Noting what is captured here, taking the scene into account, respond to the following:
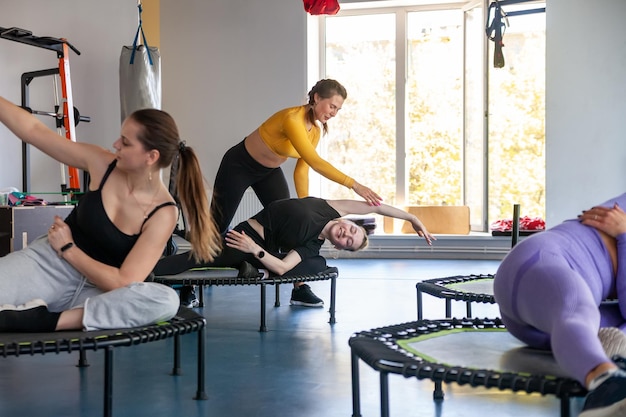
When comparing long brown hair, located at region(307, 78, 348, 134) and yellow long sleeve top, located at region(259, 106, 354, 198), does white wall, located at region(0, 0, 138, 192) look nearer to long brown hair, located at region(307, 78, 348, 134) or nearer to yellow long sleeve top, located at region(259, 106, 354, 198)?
yellow long sleeve top, located at region(259, 106, 354, 198)

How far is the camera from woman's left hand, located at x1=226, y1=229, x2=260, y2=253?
3.39 m

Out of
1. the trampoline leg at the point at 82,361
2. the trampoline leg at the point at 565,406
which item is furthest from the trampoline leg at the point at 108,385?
the trampoline leg at the point at 565,406

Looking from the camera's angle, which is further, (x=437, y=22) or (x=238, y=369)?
(x=437, y=22)

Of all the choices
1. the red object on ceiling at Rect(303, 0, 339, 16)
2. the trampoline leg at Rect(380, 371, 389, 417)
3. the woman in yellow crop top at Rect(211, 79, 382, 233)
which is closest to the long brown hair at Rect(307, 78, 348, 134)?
the woman in yellow crop top at Rect(211, 79, 382, 233)

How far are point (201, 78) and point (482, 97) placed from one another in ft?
9.18

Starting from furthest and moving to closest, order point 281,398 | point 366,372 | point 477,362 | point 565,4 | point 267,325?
point 565,4 < point 267,325 < point 366,372 < point 281,398 < point 477,362

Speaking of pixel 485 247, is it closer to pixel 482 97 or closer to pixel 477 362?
pixel 482 97

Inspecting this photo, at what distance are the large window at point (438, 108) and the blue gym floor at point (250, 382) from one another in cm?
370

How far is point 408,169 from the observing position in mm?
7777

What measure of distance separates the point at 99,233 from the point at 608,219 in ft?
4.62

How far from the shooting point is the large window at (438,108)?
7352 mm

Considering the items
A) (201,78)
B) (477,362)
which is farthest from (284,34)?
(477,362)

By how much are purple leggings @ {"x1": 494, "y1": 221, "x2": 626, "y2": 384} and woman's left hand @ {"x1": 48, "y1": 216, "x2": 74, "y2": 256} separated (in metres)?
1.22

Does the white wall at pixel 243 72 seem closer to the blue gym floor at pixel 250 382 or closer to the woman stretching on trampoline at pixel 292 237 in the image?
the blue gym floor at pixel 250 382
